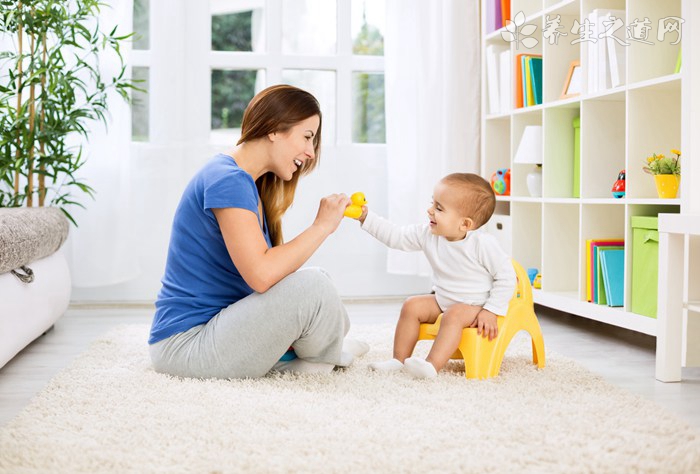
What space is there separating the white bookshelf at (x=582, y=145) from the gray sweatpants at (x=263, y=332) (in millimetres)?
1080

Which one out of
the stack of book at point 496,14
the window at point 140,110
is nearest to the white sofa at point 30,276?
the window at point 140,110

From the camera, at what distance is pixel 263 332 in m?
1.82

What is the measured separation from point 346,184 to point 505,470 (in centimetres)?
250

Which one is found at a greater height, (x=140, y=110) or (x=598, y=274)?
(x=140, y=110)

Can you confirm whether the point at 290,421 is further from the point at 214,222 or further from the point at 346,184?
the point at 346,184

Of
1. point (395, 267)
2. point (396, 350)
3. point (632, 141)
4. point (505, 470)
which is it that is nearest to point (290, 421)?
point (505, 470)

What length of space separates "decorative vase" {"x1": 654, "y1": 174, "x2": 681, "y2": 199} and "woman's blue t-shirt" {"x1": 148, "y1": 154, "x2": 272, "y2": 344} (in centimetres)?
126

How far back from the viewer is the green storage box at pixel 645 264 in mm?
2350

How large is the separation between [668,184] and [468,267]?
0.73m

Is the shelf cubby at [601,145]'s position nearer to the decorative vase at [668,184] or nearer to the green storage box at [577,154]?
the green storage box at [577,154]

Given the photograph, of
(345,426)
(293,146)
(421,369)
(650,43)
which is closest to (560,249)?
(650,43)

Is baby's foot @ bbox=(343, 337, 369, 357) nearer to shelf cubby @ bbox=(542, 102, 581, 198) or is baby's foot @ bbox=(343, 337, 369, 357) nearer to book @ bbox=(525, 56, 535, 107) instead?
shelf cubby @ bbox=(542, 102, 581, 198)

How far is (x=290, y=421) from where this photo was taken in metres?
1.54

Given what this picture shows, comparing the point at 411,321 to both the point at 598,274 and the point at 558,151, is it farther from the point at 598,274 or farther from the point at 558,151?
the point at 558,151
